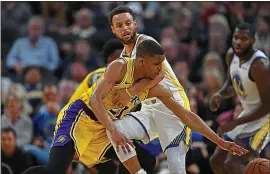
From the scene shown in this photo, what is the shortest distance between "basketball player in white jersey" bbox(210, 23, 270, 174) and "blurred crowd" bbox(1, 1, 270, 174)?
5.01ft

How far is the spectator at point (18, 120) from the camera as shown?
10.7 meters

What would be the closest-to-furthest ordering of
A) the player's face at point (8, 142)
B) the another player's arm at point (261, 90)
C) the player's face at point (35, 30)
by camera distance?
the another player's arm at point (261, 90)
the player's face at point (8, 142)
the player's face at point (35, 30)

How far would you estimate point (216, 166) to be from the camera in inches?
336

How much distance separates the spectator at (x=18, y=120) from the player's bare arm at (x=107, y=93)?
13.3ft

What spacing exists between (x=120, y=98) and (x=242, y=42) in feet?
6.68

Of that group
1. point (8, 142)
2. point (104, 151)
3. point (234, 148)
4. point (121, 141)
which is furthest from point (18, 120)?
point (121, 141)

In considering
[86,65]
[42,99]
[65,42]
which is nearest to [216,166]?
[42,99]

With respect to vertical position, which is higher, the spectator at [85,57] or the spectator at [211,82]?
the spectator at [85,57]

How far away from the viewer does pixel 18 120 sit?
1084 centimetres

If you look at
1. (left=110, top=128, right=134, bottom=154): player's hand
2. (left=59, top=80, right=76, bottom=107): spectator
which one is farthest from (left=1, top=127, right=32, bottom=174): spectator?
(left=110, top=128, right=134, bottom=154): player's hand

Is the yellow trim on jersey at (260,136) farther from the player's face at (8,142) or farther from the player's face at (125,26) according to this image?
the player's face at (8,142)

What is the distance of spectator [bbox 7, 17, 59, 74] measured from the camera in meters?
12.9

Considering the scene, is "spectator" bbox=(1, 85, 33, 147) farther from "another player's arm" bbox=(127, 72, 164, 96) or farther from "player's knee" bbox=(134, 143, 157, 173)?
"another player's arm" bbox=(127, 72, 164, 96)

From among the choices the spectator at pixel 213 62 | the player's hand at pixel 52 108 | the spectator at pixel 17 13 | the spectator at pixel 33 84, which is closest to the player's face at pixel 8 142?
the player's hand at pixel 52 108
